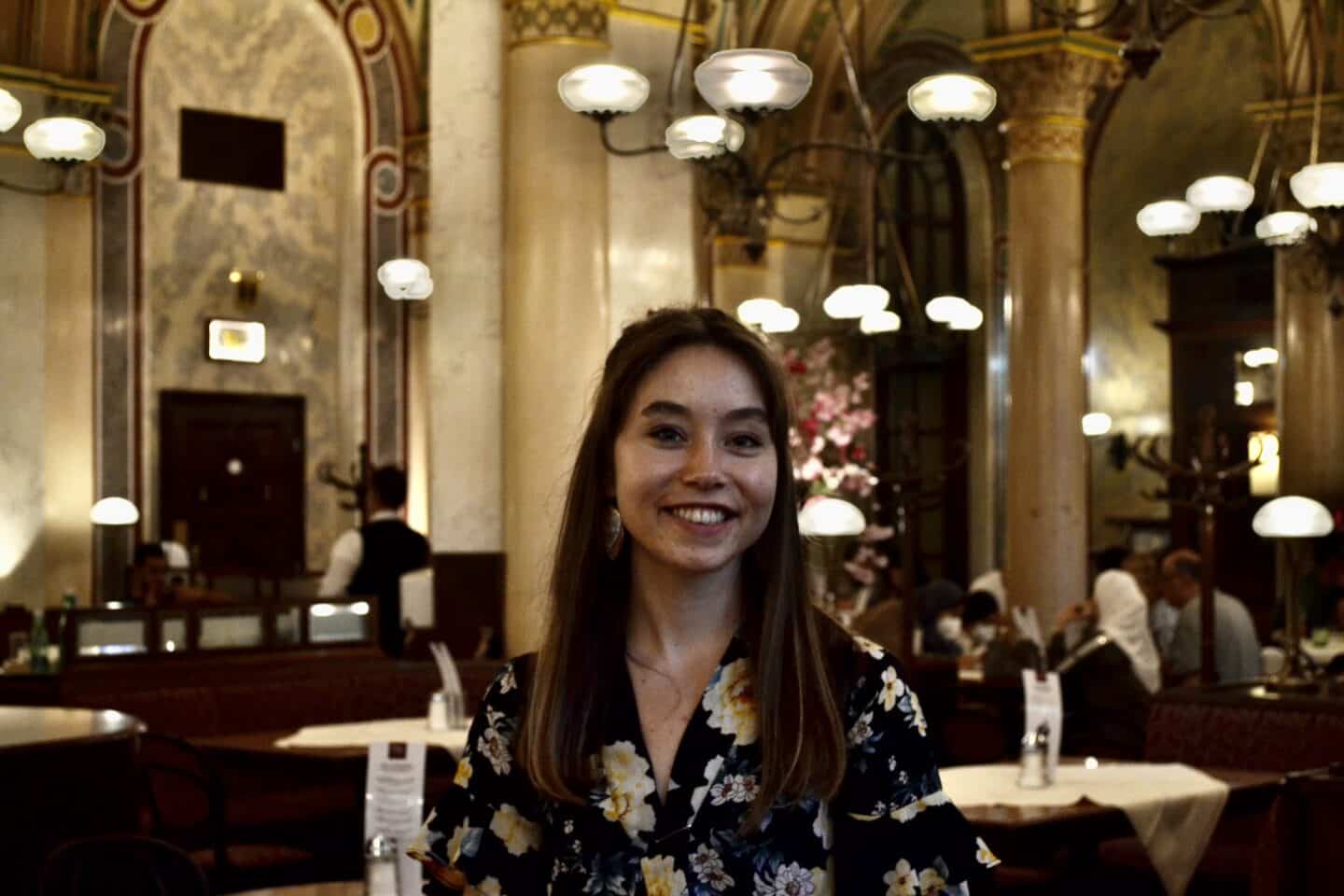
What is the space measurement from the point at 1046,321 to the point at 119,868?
8978 mm

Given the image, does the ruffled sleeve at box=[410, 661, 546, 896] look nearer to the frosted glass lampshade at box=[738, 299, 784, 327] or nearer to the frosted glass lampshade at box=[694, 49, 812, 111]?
the frosted glass lampshade at box=[694, 49, 812, 111]

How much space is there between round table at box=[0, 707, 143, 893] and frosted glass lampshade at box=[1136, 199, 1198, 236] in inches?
271

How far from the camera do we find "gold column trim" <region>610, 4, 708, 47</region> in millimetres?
9266

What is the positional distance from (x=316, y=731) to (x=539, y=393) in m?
2.37

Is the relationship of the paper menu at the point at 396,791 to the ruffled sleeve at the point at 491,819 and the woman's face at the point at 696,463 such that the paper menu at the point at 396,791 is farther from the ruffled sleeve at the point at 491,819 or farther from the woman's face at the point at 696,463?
the woman's face at the point at 696,463

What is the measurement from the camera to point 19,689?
7.68 m

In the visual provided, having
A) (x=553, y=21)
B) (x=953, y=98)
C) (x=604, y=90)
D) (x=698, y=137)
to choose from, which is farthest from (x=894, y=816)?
(x=553, y=21)

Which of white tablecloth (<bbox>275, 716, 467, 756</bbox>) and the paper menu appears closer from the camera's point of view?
the paper menu

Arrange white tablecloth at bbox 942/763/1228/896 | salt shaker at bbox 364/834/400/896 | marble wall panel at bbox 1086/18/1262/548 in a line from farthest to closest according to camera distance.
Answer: marble wall panel at bbox 1086/18/1262/548
white tablecloth at bbox 942/763/1228/896
salt shaker at bbox 364/834/400/896

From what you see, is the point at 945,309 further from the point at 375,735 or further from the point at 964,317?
the point at 375,735

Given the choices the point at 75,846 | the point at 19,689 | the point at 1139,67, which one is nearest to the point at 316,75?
the point at 19,689

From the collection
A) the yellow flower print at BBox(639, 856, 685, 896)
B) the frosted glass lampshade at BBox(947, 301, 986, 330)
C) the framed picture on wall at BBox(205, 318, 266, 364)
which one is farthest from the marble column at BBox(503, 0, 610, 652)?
the framed picture on wall at BBox(205, 318, 266, 364)

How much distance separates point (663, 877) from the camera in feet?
6.10

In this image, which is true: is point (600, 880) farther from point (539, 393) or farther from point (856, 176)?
point (856, 176)
